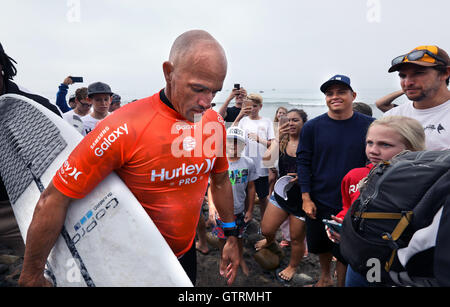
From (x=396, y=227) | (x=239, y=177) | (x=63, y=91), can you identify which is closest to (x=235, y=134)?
(x=239, y=177)

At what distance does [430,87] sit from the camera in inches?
81.6

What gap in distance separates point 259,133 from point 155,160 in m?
3.44

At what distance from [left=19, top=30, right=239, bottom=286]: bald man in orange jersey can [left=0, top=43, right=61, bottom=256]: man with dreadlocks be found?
138 cm

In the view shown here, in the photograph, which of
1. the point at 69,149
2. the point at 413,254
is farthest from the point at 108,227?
the point at 413,254

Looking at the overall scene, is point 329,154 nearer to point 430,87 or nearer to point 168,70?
point 430,87

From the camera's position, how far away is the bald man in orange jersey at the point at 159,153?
3.69ft

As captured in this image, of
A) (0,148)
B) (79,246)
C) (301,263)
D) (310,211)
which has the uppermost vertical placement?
(0,148)

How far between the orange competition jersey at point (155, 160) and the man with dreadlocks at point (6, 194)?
163 centimetres

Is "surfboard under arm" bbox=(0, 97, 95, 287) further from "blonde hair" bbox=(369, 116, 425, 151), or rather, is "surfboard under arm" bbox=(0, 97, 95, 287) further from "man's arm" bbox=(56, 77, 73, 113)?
"man's arm" bbox=(56, 77, 73, 113)

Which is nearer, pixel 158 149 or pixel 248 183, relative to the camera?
pixel 158 149
